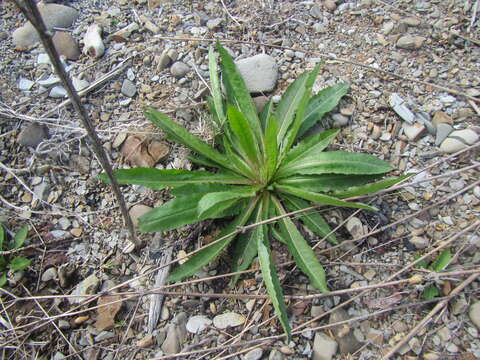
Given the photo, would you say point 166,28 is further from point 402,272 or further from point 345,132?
point 402,272

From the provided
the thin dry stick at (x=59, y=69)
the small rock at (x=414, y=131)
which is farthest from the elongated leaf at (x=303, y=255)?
the small rock at (x=414, y=131)

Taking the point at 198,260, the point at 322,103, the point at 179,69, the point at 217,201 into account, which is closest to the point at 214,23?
the point at 179,69

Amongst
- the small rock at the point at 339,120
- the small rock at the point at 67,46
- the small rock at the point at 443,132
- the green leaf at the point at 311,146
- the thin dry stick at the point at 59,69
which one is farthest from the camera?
the small rock at the point at 67,46

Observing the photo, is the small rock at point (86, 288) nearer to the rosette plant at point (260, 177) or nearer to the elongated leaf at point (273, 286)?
the rosette plant at point (260, 177)

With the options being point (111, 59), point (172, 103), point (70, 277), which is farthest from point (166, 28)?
point (70, 277)

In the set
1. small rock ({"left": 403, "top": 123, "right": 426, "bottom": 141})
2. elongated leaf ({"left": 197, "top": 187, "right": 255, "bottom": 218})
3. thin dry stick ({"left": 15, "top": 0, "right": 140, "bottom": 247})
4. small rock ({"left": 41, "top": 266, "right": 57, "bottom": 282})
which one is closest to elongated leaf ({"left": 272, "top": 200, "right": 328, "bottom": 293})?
elongated leaf ({"left": 197, "top": 187, "right": 255, "bottom": 218})

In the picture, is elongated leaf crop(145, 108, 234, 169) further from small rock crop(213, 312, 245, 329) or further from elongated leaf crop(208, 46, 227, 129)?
small rock crop(213, 312, 245, 329)
